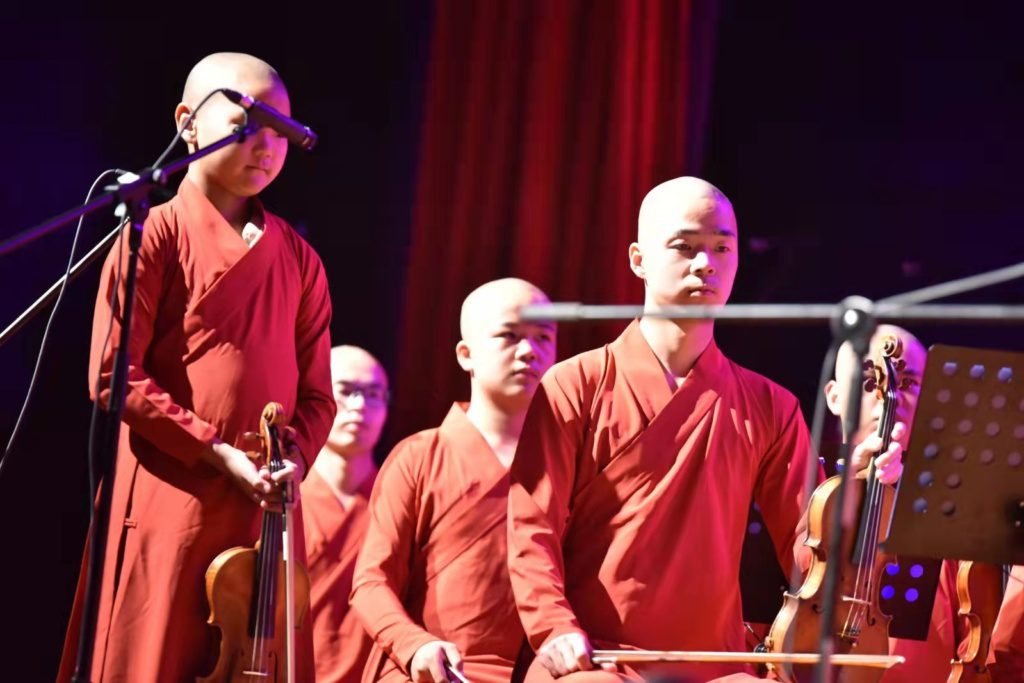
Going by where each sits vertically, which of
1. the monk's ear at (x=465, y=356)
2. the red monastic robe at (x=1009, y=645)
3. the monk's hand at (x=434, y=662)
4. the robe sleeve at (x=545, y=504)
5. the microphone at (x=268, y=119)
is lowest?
the monk's hand at (x=434, y=662)

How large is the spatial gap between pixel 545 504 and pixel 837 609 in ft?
2.34

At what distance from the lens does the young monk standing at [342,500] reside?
15.1ft

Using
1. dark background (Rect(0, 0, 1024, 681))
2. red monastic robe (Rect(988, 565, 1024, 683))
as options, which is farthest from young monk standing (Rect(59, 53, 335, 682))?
red monastic robe (Rect(988, 565, 1024, 683))

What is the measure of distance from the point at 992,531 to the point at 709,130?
2.53 metres

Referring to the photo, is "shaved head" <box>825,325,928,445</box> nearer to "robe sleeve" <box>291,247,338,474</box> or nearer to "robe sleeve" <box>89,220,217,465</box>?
"robe sleeve" <box>291,247,338,474</box>

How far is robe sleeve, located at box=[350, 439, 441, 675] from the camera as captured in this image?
3520mm

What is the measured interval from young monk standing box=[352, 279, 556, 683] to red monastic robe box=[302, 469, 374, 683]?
663 millimetres

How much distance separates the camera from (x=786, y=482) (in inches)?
127

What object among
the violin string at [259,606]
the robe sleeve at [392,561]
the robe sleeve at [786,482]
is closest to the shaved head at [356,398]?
the robe sleeve at [392,561]

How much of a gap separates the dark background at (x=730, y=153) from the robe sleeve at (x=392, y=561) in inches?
41.7

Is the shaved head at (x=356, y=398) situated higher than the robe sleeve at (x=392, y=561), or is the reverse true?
the shaved head at (x=356, y=398)

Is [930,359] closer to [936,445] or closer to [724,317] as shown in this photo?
[936,445]

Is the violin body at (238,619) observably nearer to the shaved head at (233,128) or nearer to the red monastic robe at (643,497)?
the red monastic robe at (643,497)

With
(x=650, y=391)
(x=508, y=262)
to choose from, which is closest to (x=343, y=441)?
(x=508, y=262)
